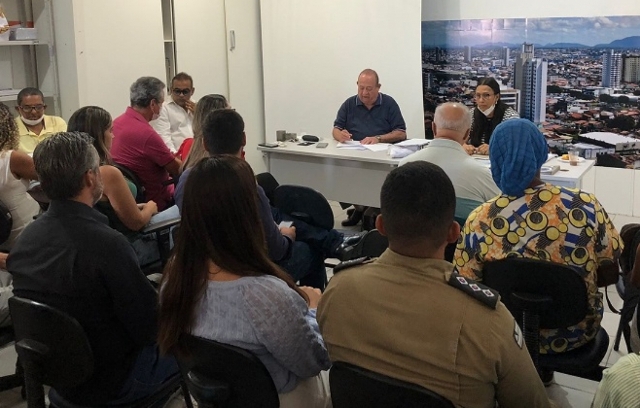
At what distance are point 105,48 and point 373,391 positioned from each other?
173 inches

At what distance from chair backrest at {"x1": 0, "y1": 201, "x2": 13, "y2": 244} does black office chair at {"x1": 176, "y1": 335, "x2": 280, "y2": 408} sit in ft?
5.07

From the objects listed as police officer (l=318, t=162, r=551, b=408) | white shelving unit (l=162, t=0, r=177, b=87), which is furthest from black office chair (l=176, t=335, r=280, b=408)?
white shelving unit (l=162, t=0, r=177, b=87)

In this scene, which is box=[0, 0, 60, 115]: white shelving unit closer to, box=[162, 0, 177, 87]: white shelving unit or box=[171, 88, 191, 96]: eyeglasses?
box=[171, 88, 191, 96]: eyeglasses

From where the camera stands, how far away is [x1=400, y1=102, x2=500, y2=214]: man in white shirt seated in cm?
302

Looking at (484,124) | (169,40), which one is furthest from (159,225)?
(169,40)

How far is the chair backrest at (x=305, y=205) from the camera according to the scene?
317cm

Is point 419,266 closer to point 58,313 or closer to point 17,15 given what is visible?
point 58,313

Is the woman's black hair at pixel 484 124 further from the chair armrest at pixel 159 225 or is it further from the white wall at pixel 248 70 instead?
the chair armrest at pixel 159 225

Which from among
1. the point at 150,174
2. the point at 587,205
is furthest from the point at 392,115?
the point at 587,205

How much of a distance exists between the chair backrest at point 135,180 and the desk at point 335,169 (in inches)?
57.5

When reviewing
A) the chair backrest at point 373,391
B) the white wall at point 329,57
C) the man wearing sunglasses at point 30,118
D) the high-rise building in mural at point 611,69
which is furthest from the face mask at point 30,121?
the high-rise building in mural at point 611,69

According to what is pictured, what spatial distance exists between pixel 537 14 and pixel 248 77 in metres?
2.75

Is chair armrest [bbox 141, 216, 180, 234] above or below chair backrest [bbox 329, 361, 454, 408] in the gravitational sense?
below

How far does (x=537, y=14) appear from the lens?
578cm
